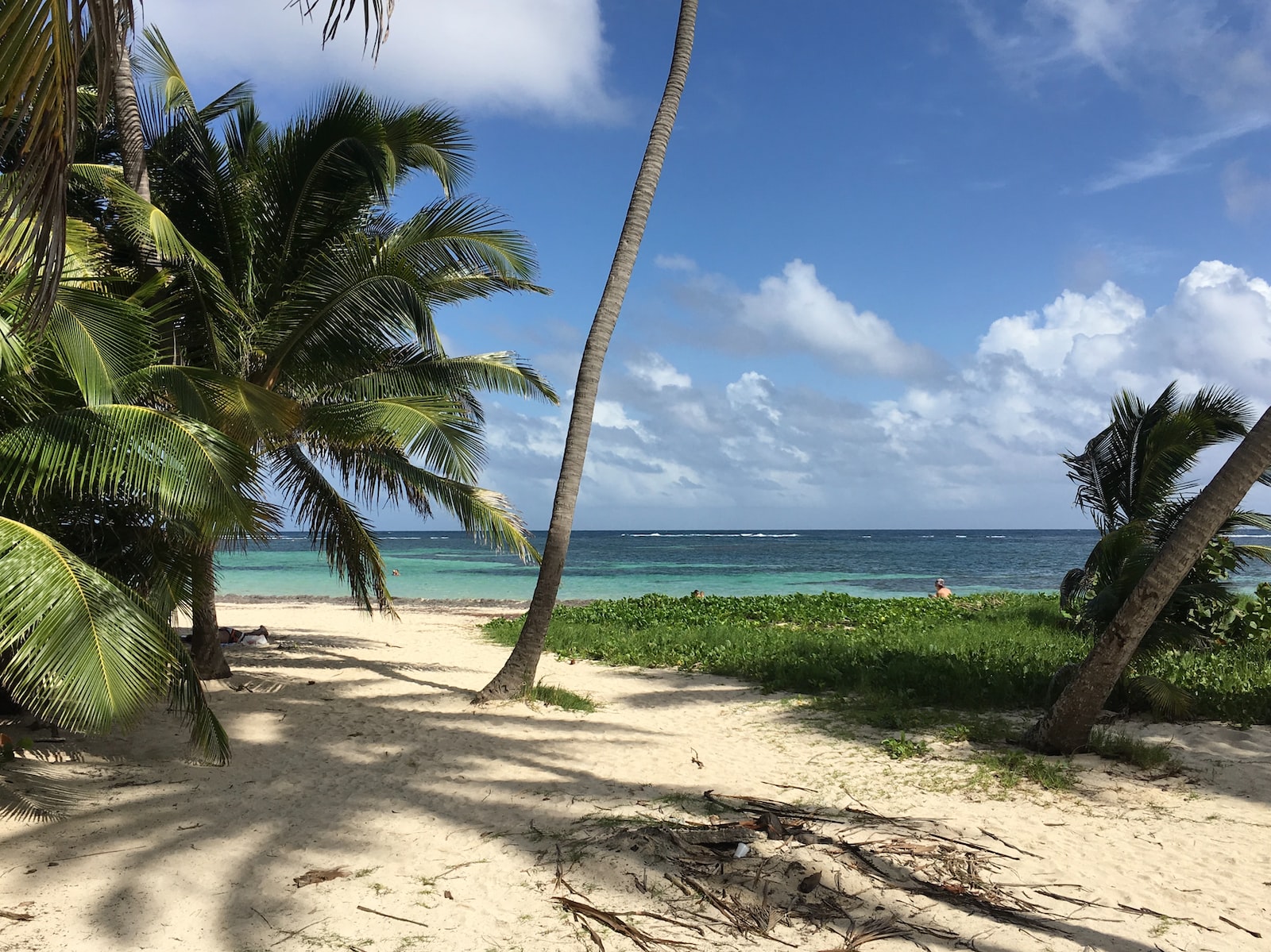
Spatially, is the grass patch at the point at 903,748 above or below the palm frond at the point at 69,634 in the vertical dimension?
below

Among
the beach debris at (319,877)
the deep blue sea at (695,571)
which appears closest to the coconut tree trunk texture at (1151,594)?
the beach debris at (319,877)

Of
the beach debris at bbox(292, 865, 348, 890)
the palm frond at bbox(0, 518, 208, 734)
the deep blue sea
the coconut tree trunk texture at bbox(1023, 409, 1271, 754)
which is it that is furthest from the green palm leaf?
the deep blue sea

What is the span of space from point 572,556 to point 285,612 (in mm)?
42362

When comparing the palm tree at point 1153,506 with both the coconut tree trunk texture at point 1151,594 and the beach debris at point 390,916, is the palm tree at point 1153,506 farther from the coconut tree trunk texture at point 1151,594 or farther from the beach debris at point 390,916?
the beach debris at point 390,916

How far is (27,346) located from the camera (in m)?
4.86

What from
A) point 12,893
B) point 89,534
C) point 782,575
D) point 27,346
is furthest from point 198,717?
point 782,575

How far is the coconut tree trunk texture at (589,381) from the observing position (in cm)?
879

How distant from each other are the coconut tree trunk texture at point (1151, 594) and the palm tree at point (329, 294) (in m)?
5.84

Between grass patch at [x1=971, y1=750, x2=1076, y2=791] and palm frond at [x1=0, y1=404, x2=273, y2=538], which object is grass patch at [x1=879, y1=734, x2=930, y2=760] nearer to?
grass patch at [x1=971, y1=750, x2=1076, y2=791]

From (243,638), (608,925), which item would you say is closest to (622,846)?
(608,925)

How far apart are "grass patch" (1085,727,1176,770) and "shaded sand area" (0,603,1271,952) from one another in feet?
0.61

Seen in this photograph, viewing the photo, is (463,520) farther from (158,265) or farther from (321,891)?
(321,891)

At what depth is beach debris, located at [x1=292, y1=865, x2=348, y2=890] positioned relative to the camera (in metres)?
4.50

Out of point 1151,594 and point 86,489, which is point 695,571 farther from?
point 86,489
